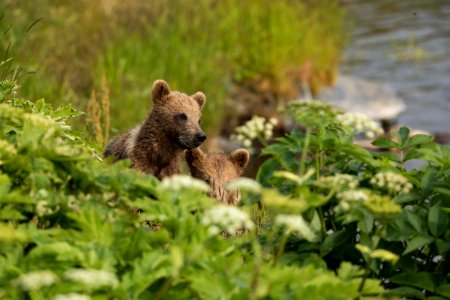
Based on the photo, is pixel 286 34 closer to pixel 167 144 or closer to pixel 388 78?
pixel 388 78

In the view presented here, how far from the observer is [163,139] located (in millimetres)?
7215

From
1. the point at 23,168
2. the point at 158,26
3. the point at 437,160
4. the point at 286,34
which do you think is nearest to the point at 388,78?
the point at 286,34

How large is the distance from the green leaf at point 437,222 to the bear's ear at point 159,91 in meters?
3.34

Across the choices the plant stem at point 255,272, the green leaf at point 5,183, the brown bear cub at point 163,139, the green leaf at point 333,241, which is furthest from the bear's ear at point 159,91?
the plant stem at point 255,272

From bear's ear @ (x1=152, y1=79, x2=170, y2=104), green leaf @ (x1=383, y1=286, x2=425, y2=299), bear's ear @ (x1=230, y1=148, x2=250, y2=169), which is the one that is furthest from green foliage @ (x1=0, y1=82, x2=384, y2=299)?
bear's ear @ (x1=152, y1=79, x2=170, y2=104)

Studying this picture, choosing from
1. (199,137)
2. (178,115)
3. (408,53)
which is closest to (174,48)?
(178,115)

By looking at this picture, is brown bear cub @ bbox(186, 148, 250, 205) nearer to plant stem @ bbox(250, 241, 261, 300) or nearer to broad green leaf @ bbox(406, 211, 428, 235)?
broad green leaf @ bbox(406, 211, 428, 235)

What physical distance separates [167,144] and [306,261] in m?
3.15

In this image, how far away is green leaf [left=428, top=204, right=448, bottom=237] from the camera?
4406 mm

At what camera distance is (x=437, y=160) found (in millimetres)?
4836

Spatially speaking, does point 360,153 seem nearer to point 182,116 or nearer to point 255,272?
point 255,272

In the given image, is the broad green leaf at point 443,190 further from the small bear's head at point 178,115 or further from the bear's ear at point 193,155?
the bear's ear at point 193,155

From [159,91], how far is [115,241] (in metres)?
3.93

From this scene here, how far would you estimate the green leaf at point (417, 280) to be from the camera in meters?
4.44
